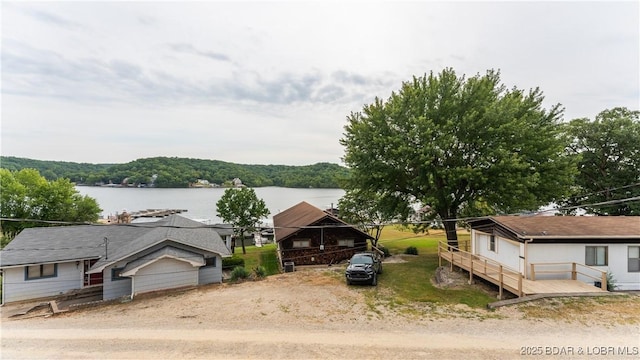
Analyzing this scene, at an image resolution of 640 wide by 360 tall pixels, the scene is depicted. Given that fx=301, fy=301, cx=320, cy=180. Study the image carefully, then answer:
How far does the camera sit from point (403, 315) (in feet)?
39.3

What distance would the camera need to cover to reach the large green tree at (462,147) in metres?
18.7

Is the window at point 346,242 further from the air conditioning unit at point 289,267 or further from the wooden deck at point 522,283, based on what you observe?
the wooden deck at point 522,283

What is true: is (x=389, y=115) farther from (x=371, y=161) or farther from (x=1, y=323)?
(x=1, y=323)

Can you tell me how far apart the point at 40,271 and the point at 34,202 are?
2247 centimetres

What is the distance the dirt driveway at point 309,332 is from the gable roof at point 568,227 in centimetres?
434

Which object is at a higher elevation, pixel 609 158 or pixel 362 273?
pixel 609 158

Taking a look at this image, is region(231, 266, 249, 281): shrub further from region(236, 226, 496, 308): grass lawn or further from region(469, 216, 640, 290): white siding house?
region(469, 216, 640, 290): white siding house

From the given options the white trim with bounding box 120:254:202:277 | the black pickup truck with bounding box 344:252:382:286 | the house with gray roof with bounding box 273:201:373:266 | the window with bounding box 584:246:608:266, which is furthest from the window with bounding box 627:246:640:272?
the white trim with bounding box 120:254:202:277

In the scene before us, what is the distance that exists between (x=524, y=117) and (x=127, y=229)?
28782 mm

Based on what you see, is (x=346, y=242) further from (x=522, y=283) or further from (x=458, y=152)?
(x=522, y=283)

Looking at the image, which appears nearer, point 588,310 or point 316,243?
point 588,310

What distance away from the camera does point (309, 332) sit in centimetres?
1053

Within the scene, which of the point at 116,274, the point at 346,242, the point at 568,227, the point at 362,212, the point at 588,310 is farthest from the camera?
the point at 362,212

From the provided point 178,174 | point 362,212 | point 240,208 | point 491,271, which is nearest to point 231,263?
point 240,208
